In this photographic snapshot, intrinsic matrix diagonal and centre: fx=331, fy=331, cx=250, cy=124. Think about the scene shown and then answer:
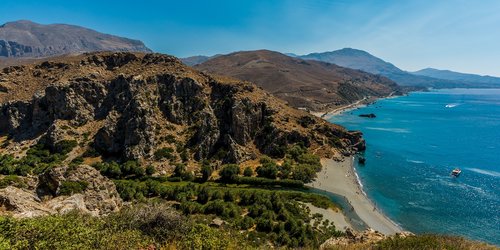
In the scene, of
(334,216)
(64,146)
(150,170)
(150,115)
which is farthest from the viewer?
(150,115)

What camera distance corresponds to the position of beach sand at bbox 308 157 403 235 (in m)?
69.6

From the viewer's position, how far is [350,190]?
3504 inches

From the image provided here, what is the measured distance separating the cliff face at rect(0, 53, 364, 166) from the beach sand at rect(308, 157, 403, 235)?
10.5 meters

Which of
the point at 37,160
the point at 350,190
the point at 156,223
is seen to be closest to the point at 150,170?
the point at 37,160

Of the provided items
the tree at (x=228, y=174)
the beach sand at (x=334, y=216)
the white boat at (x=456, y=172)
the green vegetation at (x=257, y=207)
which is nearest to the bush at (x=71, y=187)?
the green vegetation at (x=257, y=207)

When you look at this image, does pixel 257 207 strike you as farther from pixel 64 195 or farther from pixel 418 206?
pixel 418 206

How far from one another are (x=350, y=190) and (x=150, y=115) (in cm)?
6734

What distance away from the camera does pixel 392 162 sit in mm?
117688

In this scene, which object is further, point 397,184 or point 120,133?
point 120,133

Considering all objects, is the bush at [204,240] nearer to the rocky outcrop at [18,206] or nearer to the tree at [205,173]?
the rocky outcrop at [18,206]

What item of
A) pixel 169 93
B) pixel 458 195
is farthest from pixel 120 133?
pixel 458 195

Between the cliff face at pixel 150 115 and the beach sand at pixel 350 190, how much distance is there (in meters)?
10.5

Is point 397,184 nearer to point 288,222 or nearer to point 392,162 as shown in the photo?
point 392,162

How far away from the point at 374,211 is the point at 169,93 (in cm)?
7875
